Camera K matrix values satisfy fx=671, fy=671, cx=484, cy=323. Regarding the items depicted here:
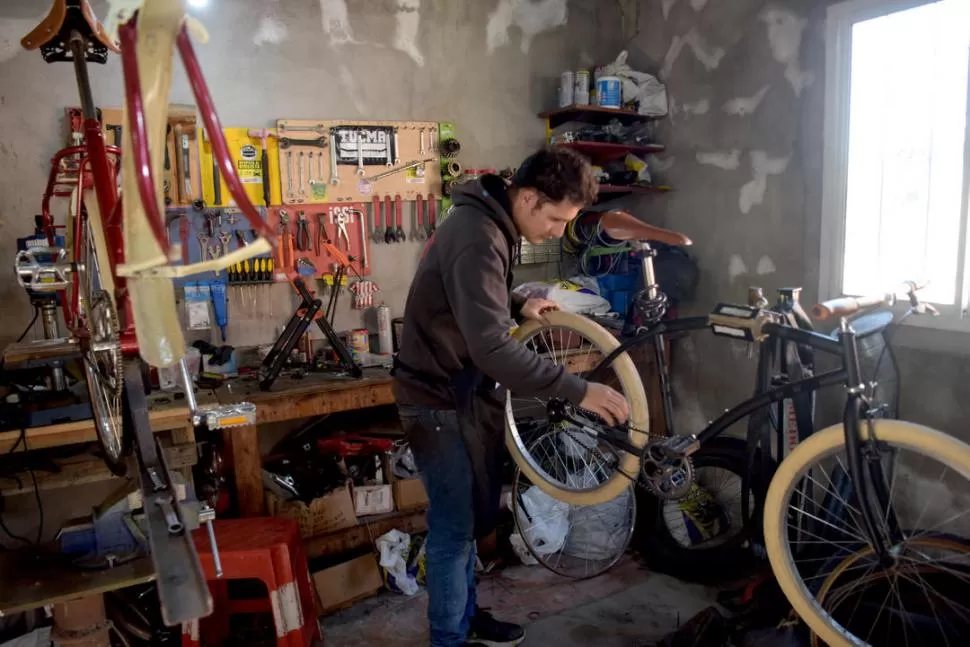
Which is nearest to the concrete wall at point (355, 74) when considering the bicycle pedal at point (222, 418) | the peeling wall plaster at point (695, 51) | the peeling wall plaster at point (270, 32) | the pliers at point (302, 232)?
the peeling wall plaster at point (270, 32)

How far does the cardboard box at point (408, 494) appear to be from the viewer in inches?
115

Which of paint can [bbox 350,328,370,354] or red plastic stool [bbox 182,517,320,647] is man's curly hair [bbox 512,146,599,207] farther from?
paint can [bbox 350,328,370,354]

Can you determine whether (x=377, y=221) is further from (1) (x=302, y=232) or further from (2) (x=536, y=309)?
(2) (x=536, y=309)

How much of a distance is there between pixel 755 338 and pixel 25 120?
277cm

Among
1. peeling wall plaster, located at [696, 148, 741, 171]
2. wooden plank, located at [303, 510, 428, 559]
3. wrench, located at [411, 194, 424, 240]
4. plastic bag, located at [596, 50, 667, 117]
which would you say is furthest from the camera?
plastic bag, located at [596, 50, 667, 117]

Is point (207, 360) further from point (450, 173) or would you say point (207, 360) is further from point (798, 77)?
point (798, 77)

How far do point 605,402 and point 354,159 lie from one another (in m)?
1.90

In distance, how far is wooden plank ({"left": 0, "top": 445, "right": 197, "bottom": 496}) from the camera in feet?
7.22

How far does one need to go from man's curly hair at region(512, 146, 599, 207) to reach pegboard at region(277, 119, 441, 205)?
153 cm

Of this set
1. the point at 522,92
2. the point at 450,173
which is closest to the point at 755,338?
the point at 450,173

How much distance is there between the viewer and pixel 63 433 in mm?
2156

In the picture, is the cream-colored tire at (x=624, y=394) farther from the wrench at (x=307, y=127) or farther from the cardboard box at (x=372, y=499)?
the wrench at (x=307, y=127)

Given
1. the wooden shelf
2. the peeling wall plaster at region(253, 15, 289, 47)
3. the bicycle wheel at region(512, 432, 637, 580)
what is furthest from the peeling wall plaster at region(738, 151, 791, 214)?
the peeling wall plaster at region(253, 15, 289, 47)

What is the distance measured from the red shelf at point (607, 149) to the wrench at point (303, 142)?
116 cm
